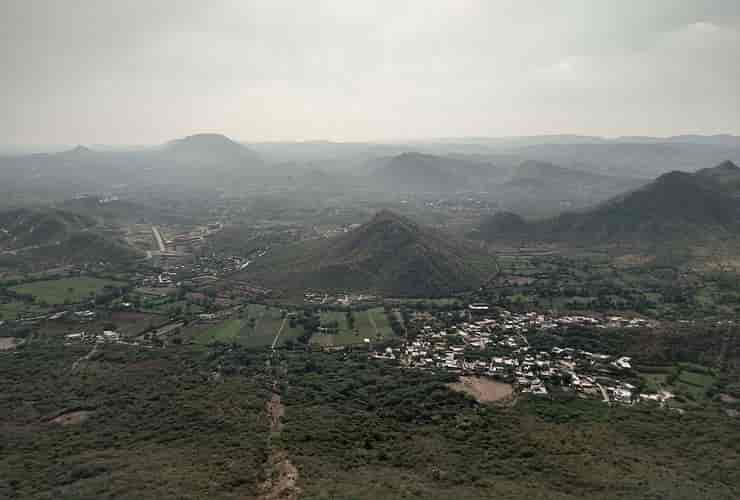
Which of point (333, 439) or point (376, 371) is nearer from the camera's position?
point (333, 439)

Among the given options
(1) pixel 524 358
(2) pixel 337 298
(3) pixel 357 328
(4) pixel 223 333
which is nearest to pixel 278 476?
(1) pixel 524 358

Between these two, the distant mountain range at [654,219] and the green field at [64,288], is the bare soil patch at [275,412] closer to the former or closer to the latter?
the green field at [64,288]

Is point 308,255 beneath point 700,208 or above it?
beneath

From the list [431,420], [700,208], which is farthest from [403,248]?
[700,208]

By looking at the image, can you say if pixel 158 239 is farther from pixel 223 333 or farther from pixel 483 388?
pixel 483 388

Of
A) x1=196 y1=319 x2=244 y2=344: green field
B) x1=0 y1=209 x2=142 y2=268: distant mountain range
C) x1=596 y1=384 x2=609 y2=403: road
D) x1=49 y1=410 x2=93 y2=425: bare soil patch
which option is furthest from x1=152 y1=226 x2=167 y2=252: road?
x1=596 y1=384 x2=609 y2=403: road

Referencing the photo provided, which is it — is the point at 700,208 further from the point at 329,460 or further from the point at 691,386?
the point at 329,460

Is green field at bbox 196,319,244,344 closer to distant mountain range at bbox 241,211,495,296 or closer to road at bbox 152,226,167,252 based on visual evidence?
distant mountain range at bbox 241,211,495,296

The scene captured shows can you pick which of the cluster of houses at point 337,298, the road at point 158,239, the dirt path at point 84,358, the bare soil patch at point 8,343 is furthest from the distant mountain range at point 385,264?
the bare soil patch at point 8,343
